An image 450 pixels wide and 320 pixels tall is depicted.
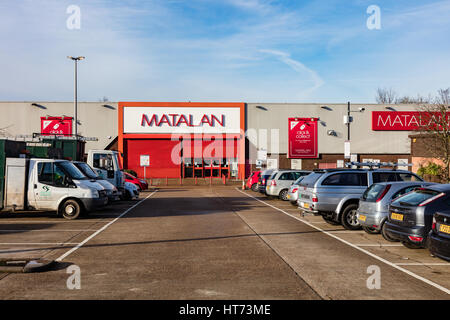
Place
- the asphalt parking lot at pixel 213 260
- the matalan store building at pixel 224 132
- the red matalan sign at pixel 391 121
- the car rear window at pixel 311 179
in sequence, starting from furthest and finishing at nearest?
the red matalan sign at pixel 391 121, the matalan store building at pixel 224 132, the car rear window at pixel 311 179, the asphalt parking lot at pixel 213 260

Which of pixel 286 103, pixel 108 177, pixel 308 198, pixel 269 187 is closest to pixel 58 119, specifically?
pixel 286 103

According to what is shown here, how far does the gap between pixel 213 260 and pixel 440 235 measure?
13.7 feet

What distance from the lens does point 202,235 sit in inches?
491

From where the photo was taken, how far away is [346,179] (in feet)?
47.3

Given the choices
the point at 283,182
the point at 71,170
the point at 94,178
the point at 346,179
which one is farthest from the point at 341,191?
the point at 283,182

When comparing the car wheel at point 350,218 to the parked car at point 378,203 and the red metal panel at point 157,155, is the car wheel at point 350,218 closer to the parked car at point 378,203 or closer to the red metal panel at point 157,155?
the parked car at point 378,203

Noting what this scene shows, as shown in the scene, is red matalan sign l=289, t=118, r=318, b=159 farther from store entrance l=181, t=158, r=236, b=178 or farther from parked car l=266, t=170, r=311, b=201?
parked car l=266, t=170, r=311, b=201

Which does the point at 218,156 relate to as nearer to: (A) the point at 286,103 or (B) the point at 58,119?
(A) the point at 286,103

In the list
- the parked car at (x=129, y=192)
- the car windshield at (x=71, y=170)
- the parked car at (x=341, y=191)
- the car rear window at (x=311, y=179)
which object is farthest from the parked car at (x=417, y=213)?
the parked car at (x=129, y=192)

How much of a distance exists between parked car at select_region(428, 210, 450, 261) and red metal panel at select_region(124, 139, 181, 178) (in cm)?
3989

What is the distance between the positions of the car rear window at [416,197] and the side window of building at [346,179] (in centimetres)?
395

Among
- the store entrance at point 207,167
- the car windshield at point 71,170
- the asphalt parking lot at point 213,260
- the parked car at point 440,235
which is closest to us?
the asphalt parking lot at point 213,260

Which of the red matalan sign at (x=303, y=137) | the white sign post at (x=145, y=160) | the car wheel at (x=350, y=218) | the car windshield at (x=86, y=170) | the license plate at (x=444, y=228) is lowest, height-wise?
the car wheel at (x=350, y=218)

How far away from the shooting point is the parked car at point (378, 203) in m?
11.5
